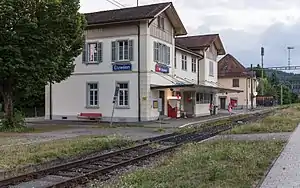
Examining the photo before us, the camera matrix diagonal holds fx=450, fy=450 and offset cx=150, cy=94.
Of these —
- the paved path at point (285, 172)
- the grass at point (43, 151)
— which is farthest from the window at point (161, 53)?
the paved path at point (285, 172)

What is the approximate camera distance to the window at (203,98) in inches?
1756

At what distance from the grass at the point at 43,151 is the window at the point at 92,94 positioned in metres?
18.1

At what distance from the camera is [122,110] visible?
115 ft

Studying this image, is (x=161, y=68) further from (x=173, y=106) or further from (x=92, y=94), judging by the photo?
(x=92, y=94)

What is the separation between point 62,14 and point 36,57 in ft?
9.22

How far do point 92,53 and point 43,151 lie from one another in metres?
22.4

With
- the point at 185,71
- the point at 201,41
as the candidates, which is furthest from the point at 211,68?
the point at 185,71

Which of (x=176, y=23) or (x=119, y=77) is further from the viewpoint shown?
(x=176, y=23)

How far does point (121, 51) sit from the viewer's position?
3547cm

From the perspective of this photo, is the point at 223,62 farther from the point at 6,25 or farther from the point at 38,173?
the point at 38,173

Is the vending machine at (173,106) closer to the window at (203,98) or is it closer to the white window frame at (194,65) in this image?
the window at (203,98)

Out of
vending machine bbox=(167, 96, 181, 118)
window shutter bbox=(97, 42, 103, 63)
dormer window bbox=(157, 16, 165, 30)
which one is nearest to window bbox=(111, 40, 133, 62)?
window shutter bbox=(97, 42, 103, 63)

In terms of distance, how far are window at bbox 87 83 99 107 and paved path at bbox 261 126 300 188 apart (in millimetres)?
24421

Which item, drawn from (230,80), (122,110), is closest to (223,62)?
(230,80)
